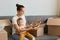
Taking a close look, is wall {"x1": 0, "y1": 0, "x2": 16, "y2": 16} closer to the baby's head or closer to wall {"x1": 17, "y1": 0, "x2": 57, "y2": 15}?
wall {"x1": 17, "y1": 0, "x2": 57, "y2": 15}

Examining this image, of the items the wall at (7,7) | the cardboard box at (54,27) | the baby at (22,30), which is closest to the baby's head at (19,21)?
the baby at (22,30)

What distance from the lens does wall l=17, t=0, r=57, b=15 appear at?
3037 mm

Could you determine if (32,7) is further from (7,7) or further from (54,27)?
(54,27)

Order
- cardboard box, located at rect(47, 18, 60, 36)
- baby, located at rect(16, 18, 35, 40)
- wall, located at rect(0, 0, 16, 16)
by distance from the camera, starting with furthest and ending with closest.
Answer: wall, located at rect(0, 0, 16, 16), cardboard box, located at rect(47, 18, 60, 36), baby, located at rect(16, 18, 35, 40)

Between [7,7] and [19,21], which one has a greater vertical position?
[7,7]

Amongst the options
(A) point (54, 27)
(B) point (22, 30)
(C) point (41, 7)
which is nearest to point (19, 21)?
(B) point (22, 30)

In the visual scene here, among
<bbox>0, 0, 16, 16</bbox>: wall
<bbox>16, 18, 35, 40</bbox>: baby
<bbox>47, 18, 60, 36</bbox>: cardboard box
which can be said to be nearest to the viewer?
<bbox>16, 18, 35, 40</bbox>: baby

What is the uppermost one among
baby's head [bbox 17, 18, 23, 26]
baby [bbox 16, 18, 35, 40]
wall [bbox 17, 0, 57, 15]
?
wall [bbox 17, 0, 57, 15]

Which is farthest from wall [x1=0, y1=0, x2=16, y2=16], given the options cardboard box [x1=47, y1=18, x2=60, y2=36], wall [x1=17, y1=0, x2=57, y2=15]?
cardboard box [x1=47, y1=18, x2=60, y2=36]

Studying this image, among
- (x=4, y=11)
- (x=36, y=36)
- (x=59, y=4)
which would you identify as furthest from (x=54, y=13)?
(x=4, y=11)

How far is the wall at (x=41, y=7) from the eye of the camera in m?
3.04

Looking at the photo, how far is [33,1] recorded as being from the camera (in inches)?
119

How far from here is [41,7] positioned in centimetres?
306

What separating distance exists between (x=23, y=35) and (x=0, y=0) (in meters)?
0.98
